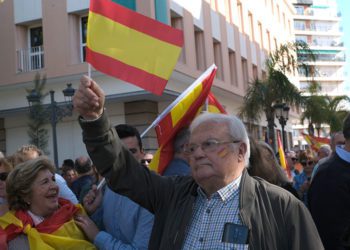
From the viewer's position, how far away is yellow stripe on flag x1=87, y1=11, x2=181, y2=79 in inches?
138

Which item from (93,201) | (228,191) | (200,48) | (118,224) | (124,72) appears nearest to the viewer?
(228,191)

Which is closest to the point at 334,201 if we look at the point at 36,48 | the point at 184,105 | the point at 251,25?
the point at 184,105

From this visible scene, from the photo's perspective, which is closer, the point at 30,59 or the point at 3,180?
the point at 3,180

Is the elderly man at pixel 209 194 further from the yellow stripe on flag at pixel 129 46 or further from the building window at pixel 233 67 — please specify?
the building window at pixel 233 67

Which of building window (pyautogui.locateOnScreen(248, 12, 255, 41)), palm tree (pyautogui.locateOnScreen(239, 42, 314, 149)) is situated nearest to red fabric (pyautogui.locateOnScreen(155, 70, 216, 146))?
palm tree (pyautogui.locateOnScreen(239, 42, 314, 149))

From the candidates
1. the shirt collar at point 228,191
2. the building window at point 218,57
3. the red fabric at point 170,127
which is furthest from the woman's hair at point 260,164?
the building window at point 218,57

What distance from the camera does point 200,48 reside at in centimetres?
1923

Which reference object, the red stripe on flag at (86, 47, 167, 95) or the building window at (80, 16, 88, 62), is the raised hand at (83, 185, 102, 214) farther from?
the building window at (80, 16, 88, 62)

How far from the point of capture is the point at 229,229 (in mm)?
2383

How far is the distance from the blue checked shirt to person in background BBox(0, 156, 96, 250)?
1.00m

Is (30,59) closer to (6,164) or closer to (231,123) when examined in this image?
(6,164)

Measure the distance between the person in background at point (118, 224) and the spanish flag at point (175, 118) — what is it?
78 centimetres

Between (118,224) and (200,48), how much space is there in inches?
655

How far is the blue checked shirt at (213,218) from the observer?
7.94 feet
